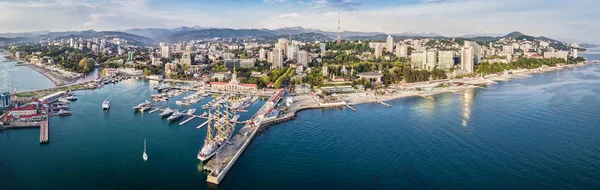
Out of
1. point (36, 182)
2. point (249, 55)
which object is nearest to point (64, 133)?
point (36, 182)

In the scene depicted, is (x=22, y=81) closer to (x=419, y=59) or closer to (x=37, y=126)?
(x=37, y=126)

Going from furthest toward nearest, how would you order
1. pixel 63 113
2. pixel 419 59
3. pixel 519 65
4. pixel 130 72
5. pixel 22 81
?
pixel 519 65, pixel 419 59, pixel 130 72, pixel 22 81, pixel 63 113

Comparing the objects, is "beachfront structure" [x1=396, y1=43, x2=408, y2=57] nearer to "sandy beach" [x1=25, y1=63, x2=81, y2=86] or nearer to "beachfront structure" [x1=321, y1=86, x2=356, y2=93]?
"beachfront structure" [x1=321, y1=86, x2=356, y2=93]

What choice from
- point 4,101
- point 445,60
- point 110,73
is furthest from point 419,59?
point 4,101

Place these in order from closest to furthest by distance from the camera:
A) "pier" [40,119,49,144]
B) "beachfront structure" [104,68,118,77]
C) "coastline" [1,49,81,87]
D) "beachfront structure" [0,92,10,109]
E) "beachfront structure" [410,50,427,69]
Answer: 1. "pier" [40,119,49,144]
2. "beachfront structure" [0,92,10,109]
3. "coastline" [1,49,81,87]
4. "beachfront structure" [104,68,118,77]
5. "beachfront structure" [410,50,427,69]

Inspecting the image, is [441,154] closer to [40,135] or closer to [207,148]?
[207,148]

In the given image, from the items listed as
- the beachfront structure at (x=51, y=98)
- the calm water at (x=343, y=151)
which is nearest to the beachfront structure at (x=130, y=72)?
the beachfront structure at (x=51, y=98)

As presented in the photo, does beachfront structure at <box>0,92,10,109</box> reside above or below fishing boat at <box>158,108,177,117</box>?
above

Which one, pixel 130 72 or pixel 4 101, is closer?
pixel 4 101

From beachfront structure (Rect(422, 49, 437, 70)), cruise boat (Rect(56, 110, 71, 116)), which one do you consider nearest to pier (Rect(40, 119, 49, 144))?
cruise boat (Rect(56, 110, 71, 116))
